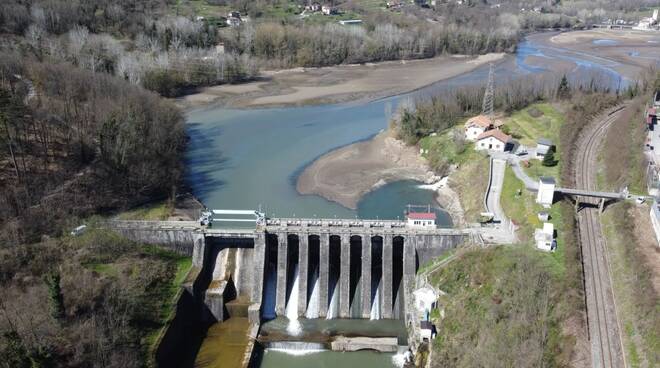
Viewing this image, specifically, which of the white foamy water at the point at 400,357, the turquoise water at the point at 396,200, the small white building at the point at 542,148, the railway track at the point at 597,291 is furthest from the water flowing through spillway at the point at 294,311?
the small white building at the point at 542,148

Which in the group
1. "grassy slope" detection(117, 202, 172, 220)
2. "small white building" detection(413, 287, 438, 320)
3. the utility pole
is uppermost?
the utility pole

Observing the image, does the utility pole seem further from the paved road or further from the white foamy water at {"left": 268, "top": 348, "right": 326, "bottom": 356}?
the white foamy water at {"left": 268, "top": 348, "right": 326, "bottom": 356}

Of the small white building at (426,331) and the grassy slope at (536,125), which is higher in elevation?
A: the grassy slope at (536,125)

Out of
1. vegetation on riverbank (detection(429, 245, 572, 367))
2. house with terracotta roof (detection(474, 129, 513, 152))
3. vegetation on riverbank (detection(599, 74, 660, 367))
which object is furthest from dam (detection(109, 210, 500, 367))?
house with terracotta roof (detection(474, 129, 513, 152))

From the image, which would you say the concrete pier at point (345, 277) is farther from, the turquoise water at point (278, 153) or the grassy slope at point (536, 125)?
the grassy slope at point (536, 125)

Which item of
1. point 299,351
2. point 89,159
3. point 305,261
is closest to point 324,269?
point 305,261

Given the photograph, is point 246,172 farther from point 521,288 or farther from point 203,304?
point 521,288
